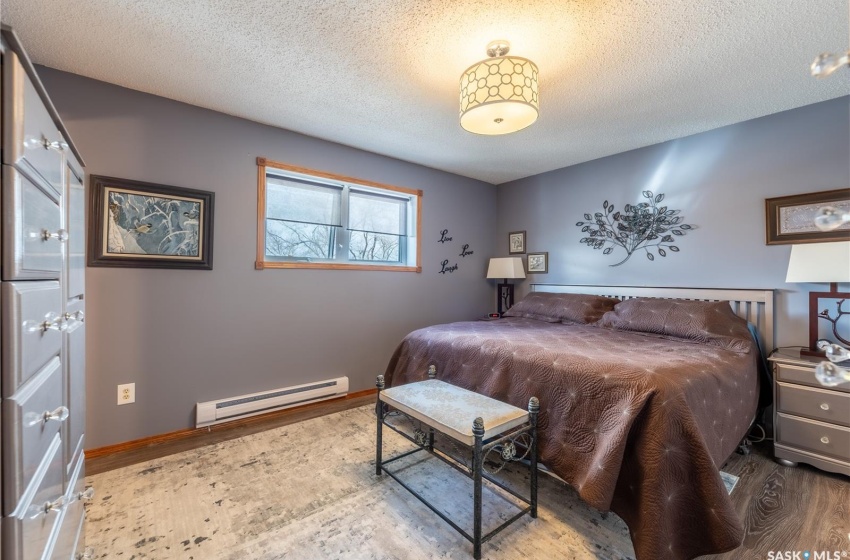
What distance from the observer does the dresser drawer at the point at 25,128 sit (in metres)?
0.68

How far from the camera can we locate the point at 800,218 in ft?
7.95

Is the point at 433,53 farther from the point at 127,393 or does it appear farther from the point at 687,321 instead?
the point at 127,393

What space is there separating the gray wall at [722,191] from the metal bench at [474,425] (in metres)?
2.18

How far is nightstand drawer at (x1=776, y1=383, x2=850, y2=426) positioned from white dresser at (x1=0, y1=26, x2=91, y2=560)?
3.28m

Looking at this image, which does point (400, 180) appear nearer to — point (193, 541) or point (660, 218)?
point (660, 218)

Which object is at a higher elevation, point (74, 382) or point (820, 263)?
point (820, 263)

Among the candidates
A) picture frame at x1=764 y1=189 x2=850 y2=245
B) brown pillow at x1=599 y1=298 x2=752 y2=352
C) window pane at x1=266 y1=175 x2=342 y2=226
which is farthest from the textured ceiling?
brown pillow at x1=599 y1=298 x2=752 y2=352

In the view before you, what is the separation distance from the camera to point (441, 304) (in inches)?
156

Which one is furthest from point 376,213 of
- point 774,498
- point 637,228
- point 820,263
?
point 774,498

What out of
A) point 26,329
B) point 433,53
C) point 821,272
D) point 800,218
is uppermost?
point 433,53

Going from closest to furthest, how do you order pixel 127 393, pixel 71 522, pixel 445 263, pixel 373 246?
pixel 71 522, pixel 127 393, pixel 373 246, pixel 445 263

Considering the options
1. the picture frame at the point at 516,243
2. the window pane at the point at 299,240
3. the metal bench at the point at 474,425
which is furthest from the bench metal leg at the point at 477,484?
the picture frame at the point at 516,243

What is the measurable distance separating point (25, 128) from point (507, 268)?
373cm

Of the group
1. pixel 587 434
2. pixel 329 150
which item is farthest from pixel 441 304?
pixel 587 434
